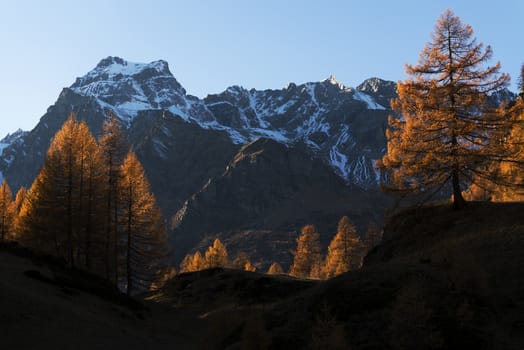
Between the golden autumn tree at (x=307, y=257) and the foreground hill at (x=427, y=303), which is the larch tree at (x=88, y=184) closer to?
the foreground hill at (x=427, y=303)

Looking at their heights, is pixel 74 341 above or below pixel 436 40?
below

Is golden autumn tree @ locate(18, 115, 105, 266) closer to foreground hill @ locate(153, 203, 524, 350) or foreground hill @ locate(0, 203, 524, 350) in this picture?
foreground hill @ locate(0, 203, 524, 350)

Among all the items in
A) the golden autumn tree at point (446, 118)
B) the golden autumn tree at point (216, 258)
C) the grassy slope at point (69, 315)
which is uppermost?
the golden autumn tree at point (446, 118)

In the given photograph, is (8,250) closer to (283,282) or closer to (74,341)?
(74,341)

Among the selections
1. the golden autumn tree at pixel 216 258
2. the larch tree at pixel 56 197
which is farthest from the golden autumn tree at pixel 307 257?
the larch tree at pixel 56 197

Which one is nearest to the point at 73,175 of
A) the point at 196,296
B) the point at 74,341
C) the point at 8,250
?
the point at 8,250

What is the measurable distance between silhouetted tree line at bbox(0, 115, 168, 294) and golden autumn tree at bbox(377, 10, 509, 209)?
72.6ft

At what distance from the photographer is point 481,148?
835 inches

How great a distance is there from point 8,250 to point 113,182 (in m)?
10.6

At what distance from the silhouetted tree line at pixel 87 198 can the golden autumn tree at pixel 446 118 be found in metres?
22.1

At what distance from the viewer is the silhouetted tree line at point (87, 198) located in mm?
32562

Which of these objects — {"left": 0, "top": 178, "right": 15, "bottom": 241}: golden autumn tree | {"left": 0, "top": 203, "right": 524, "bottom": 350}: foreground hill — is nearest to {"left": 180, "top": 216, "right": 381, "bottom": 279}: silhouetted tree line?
{"left": 0, "top": 178, "right": 15, "bottom": 241}: golden autumn tree

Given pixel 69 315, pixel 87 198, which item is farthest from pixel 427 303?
pixel 87 198

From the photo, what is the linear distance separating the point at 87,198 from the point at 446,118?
26.7 metres
